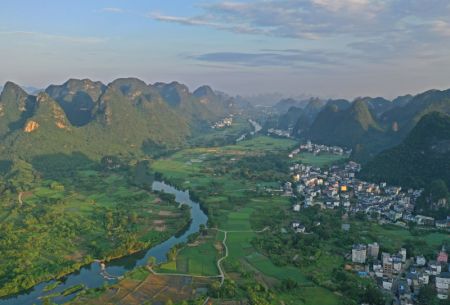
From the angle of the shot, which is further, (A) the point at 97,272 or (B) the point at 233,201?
(B) the point at 233,201

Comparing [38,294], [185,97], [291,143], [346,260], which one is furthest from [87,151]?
[185,97]

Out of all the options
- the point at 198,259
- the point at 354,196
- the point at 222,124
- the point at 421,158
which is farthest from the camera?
Answer: the point at 222,124

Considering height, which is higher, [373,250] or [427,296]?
[373,250]

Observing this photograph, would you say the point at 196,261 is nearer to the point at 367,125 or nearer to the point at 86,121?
the point at 367,125

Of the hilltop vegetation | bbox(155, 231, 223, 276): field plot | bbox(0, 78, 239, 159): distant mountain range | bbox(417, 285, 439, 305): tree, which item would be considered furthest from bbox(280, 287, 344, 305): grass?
bbox(0, 78, 239, 159): distant mountain range

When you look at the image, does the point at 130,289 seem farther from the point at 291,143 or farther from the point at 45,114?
the point at 291,143

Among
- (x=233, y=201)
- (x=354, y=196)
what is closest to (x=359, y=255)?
(x=354, y=196)

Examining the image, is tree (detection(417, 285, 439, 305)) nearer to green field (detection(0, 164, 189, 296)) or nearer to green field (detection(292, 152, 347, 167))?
green field (detection(0, 164, 189, 296))
